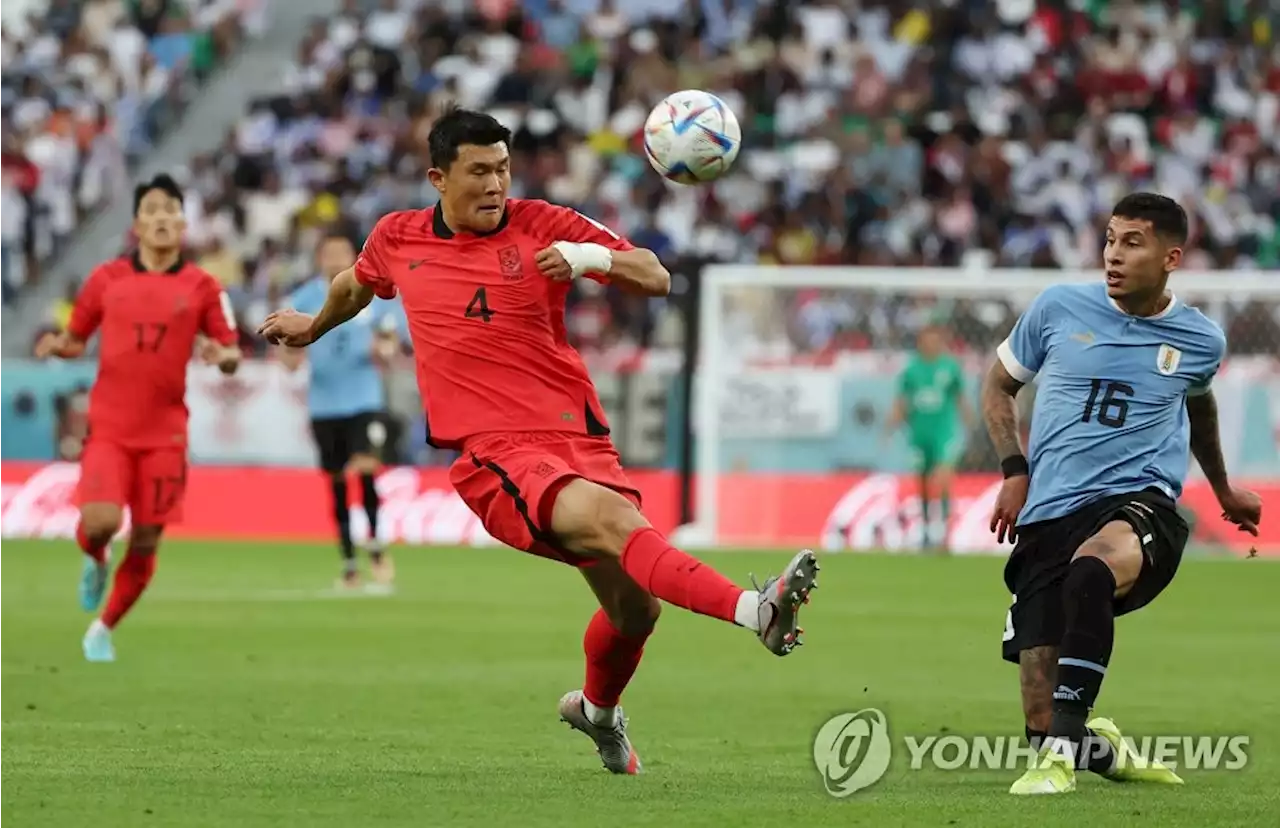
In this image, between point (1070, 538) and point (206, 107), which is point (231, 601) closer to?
point (1070, 538)

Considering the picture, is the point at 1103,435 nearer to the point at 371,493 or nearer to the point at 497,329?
the point at 497,329

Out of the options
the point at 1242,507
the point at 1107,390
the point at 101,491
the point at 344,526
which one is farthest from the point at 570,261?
the point at 344,526

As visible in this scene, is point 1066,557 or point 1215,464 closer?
point 1066,557

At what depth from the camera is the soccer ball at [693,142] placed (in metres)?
9.40

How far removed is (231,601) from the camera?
17.7 meters

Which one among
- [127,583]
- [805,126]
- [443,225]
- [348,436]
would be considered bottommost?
[127,583]

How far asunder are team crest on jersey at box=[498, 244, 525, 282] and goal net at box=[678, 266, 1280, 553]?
14.9 metres

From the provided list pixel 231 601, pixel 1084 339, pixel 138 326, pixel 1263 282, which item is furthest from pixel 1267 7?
pixel 1084 339

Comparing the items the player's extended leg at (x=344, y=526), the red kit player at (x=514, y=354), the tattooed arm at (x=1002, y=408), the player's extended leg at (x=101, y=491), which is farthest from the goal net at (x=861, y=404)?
the red kit player at (x=514, y=354)

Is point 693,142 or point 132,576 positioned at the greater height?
point 693,142

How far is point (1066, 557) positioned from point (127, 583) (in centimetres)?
652

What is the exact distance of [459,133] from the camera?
8.84 metres

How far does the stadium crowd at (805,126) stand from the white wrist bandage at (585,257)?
19.0 meters

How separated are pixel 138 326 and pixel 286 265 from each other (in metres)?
16.2
